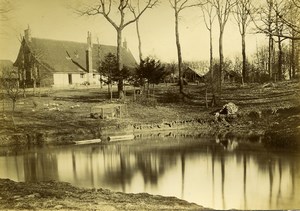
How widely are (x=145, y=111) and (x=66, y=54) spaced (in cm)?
184

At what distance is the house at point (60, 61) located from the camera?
5.88m

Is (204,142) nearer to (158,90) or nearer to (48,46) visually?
(158,90)

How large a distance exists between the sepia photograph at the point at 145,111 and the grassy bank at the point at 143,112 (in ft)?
0.08

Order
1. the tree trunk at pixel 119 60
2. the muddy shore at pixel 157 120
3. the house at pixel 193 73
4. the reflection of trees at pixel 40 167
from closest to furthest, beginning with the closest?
the reflection of trees at pixel 40 167 → the tree trunk at pixel 119 60 → the muddy shore at pixel 157 120 → the house at pixel 193 73

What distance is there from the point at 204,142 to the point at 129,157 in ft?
5.27

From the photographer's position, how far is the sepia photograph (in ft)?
15.5

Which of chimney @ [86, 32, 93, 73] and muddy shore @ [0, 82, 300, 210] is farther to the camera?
muddy shore @ [0, 82, 300, 210]

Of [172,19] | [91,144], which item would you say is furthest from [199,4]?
[91,144]

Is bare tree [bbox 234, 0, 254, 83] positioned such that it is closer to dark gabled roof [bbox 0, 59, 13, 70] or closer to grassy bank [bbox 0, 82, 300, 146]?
grassy bank [bbox 0, 82, 300, 146]

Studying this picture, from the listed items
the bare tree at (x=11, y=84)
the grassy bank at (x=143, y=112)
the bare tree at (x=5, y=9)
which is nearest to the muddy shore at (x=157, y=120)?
the grassy bank at (x=143, y=112)

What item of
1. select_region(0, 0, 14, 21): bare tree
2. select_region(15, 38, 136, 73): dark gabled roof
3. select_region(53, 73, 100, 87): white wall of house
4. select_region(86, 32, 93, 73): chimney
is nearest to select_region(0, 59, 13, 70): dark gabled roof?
select_region(15, 38, 136, 73): dark gabled roof

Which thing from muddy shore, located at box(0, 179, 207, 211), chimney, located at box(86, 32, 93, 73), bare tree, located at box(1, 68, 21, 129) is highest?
chimney, located at box(86, 32, 93, 73)

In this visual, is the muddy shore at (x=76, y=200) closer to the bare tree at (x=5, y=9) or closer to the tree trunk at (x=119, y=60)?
the bare tree at (x=5, y=9)

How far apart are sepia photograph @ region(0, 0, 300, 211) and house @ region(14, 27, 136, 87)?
3 centimetres
